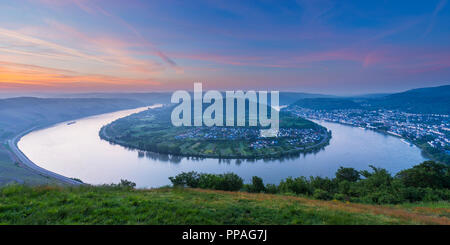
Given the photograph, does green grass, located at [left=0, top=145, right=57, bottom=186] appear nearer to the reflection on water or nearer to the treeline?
the reflection on water

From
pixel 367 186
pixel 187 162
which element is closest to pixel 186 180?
pixel 367 186

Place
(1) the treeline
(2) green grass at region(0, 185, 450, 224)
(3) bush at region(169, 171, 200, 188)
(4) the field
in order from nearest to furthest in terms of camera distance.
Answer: (2) green grass at region(0, 185, 450, 224) → (1) the treeline → (3) bush at region(169, 171, 200, 188) → (4) the field

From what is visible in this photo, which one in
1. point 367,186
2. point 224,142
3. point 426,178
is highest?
point 426,178

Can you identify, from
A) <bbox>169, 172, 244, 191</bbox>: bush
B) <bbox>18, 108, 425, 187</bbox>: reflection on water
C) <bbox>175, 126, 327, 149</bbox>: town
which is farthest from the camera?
<bbox>175, 126, 327, 149</bbox>: town

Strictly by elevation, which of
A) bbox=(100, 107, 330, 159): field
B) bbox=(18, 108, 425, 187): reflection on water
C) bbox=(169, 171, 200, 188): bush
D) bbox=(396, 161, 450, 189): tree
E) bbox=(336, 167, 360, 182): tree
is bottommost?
bbox=(18, 108, 425, 187): reflection on water

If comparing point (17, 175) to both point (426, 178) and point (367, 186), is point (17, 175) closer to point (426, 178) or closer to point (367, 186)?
point (367, 186)

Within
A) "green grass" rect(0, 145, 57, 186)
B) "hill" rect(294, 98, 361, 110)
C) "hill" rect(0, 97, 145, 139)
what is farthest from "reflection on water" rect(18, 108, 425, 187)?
"hill" rect(294, 98, 361, 110)

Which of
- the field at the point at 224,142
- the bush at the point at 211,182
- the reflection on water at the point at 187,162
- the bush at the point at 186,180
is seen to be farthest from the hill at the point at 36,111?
the bush at the point at 211,182

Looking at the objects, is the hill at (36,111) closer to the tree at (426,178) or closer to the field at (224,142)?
the field at (224,142)
